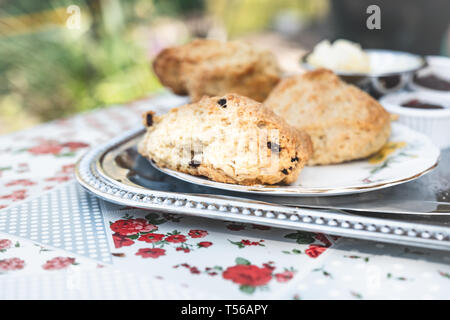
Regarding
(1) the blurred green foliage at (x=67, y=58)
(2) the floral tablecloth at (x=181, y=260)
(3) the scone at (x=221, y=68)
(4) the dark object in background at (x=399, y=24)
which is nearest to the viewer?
(2) the floral tablecloth at (x=181, y=260)

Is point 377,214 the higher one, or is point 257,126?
point 257,126

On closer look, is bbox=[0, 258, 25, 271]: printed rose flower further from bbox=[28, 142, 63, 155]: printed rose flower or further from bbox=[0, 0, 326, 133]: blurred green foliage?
bbox=[0, 0, 326, 133]: blurred green foliage

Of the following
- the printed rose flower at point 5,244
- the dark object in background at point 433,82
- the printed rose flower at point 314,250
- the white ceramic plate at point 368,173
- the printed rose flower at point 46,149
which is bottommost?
the printed rose flower at point 314,250

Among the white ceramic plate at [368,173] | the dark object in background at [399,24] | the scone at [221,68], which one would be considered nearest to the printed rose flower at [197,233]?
the white ceramic plate at [368,173]

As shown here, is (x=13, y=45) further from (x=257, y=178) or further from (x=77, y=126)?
(x=257, y=178)

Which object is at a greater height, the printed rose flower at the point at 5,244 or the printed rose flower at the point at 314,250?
the printed rose flower at the point at 5,244

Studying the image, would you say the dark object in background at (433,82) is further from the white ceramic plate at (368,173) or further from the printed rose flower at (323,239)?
the printed rose flower at (323,239)
